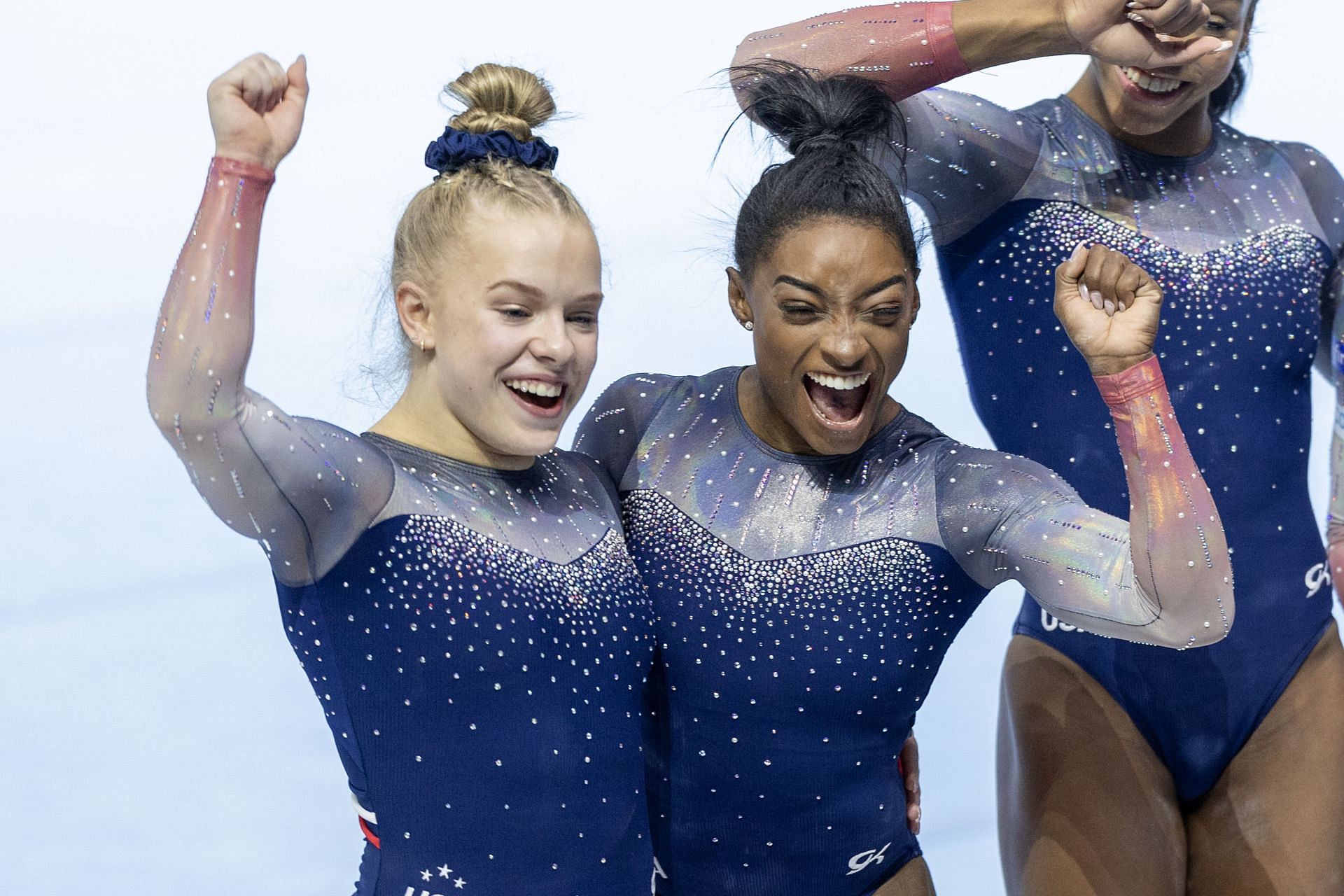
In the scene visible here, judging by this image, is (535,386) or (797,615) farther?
(797,615)

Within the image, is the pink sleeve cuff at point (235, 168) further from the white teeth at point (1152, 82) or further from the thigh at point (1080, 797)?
the thigh at point (1080, 797)

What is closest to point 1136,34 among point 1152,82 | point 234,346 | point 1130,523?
point 1152,82

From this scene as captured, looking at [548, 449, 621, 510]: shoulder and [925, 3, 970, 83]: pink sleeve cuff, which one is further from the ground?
[925, 3, 970, 83]: pink sleeve cuff

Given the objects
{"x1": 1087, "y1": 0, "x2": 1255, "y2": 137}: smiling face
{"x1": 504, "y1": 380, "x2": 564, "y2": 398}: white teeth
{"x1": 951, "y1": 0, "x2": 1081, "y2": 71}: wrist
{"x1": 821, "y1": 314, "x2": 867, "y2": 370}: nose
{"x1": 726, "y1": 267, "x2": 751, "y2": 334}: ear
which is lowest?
{"x1": 821, "y1": 314, "x2": 867, "y2": 370}: nose

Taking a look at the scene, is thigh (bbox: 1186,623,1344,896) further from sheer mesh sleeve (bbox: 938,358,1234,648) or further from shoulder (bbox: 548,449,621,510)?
shoulder (bbox: 548,449,621,510)

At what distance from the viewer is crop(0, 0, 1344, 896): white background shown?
3.63 m

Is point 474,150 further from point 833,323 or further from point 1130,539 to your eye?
point 1130,539

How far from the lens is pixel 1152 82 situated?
2.53 meters

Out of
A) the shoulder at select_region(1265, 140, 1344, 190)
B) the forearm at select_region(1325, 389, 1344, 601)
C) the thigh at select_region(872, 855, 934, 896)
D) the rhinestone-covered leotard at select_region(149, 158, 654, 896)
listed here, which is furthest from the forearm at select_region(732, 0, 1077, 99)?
the thigh at select_region(872, 855, 934, 896)

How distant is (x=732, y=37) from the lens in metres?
5.43

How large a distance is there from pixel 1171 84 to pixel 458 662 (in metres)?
1.29

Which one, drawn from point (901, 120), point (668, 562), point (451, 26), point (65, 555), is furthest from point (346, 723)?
point (451, 26)

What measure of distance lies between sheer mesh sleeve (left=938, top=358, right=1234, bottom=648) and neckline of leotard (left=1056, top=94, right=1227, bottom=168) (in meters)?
0.66

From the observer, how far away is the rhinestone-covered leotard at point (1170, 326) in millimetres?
2572
